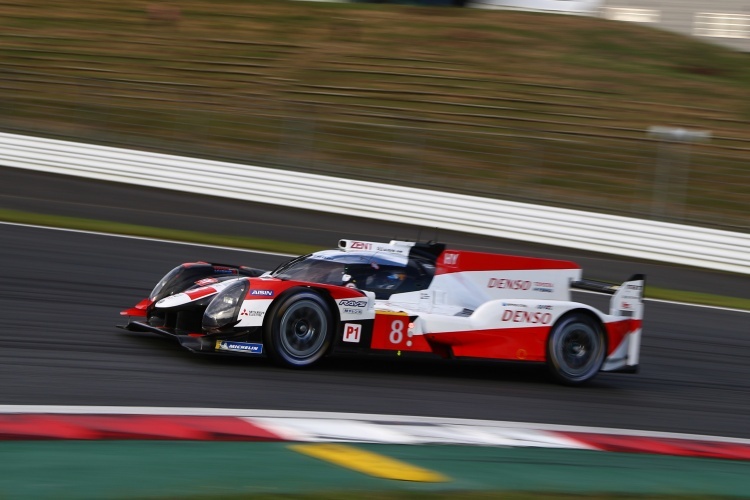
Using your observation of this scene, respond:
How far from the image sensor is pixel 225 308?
7.08 metres

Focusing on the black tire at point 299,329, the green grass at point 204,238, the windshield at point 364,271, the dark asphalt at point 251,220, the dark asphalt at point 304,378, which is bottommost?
the dark asphalt at point 304,378

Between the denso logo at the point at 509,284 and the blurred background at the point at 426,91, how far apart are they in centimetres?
871

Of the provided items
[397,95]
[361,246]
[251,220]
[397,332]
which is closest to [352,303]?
[397,332]

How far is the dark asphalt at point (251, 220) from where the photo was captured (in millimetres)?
14766

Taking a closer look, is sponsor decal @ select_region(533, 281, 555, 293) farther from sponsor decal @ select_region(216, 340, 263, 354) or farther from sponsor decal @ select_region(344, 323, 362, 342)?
sponsor decal @ select_region(216, 340, 263, 354)

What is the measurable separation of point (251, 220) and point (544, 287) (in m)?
8.20

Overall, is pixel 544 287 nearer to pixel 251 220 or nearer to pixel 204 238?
pixel 204 238

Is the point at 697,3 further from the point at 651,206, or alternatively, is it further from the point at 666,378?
the point at 666,378

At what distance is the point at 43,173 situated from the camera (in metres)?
17.6

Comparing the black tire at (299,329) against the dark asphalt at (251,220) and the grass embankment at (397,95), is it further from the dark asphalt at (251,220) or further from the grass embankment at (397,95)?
the dark asphalt at (251,220)

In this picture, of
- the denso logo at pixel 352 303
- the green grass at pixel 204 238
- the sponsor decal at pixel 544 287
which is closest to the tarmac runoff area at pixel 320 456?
the denso logo at pixel 352 303

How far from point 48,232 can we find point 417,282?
6806 mm

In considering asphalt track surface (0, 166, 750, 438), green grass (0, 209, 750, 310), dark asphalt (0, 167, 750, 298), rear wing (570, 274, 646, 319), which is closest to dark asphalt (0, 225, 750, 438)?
asphalt track surface (0, 166, 750, 438)

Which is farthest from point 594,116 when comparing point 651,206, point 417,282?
point 417,282
